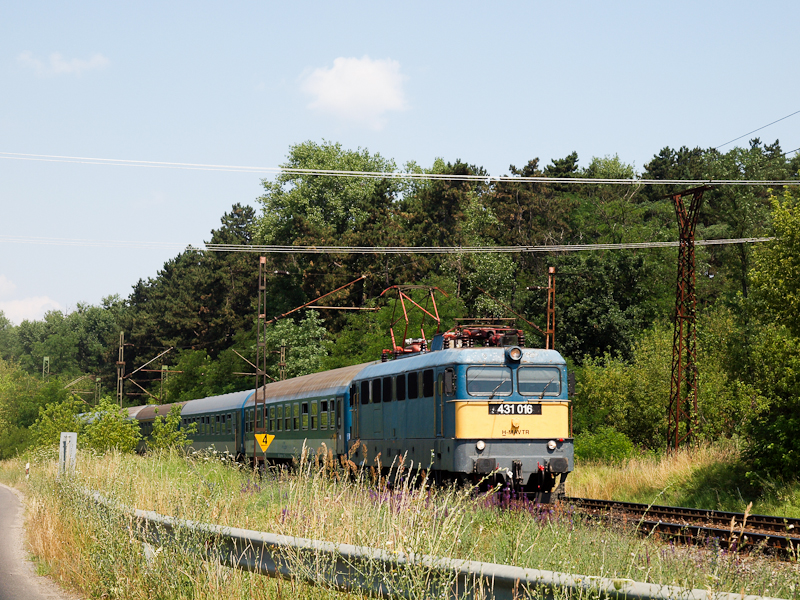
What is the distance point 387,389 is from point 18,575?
31.0 ft

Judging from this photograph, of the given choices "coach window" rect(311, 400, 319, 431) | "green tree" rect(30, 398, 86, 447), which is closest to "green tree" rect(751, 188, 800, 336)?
"coach window" rect(311, 400, 319, 431)

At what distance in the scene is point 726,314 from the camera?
5081 centimetres

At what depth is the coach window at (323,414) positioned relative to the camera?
25.3 metres

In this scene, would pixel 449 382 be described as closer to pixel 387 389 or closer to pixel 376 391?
pixel 387 389

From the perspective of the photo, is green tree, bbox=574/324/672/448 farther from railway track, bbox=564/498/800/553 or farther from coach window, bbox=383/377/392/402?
coach window, bbox=383/377/392/402

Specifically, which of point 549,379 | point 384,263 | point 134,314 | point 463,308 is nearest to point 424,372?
point 549,379

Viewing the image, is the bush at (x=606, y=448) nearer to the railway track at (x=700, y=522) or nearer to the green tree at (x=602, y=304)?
the railway track at (x=700, y=522)

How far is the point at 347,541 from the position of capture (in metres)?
6.77

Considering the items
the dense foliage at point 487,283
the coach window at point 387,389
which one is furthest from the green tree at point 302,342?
the coach window at point 387,389

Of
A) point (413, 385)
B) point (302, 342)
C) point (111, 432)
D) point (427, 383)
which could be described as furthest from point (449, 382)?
point (302, 342)

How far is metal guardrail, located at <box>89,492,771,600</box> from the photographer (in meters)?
4.04

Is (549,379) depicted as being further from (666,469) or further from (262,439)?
(262,439)

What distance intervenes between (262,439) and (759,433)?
14023 mm

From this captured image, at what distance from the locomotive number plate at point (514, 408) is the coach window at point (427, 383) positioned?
4.26 ft
